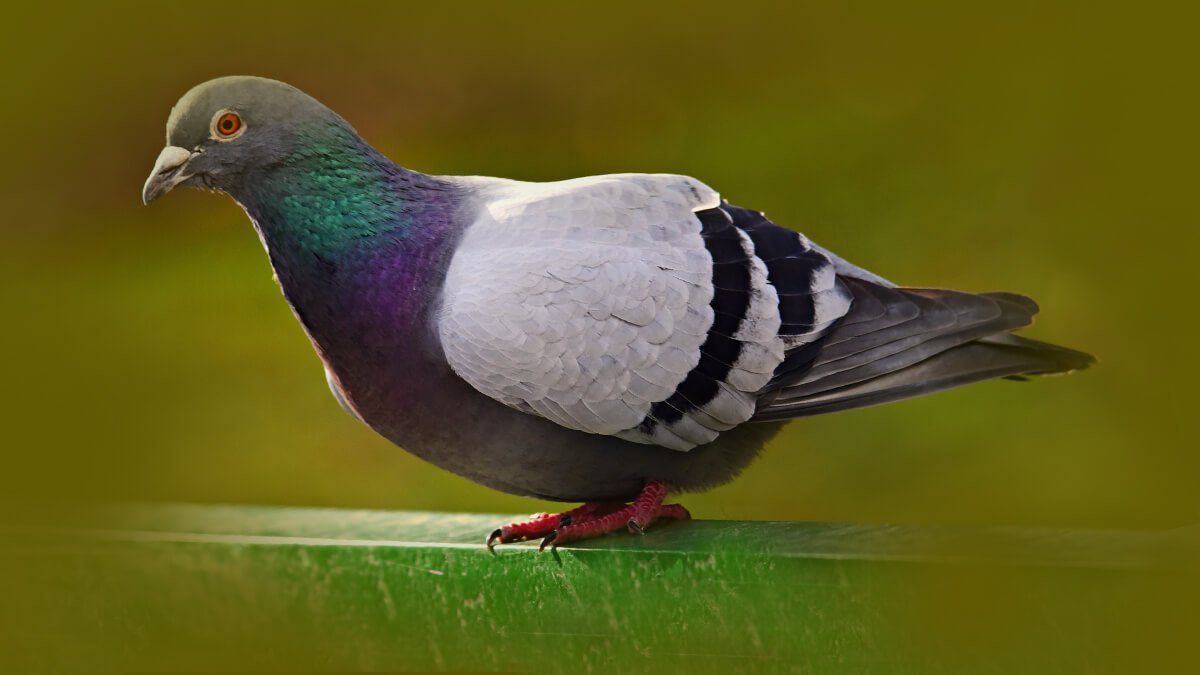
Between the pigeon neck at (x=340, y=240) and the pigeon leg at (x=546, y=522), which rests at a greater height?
the pigeon neck at (x=340, y=240)

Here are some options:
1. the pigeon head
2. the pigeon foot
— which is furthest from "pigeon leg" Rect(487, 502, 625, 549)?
the pigeon head

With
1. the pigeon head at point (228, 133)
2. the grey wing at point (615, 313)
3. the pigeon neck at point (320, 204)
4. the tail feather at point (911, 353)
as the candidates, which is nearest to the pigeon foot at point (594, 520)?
the grey wing at point (615, 313)

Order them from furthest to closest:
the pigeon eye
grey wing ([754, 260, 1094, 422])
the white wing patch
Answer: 1. grey wing ([754, 260, 1094, 422])
2. the pigeon eye
3. the white wing patch

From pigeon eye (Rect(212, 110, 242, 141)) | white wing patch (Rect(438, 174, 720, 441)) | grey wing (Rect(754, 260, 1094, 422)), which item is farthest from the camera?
grey wing (Rect(754, 260, 1094, 422))

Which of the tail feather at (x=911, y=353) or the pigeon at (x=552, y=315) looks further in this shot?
the tail feather at (x=911, y=353)

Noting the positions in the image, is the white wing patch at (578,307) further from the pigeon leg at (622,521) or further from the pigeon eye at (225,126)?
the pigeon eye at (225,126)

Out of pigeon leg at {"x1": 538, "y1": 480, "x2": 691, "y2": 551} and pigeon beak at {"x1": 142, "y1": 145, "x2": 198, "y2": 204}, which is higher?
pigeon beak at {"x1": 142, "y1": 145, "x2": 198, "y2": 204}

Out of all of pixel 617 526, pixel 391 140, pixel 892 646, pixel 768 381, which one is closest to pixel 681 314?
pixel 768 381

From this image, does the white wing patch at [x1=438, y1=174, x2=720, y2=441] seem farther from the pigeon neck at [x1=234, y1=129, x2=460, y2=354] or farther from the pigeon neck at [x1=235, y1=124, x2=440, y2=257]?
the pigeon neck at [x1=235, y1=124, x2=440, y2=257]
